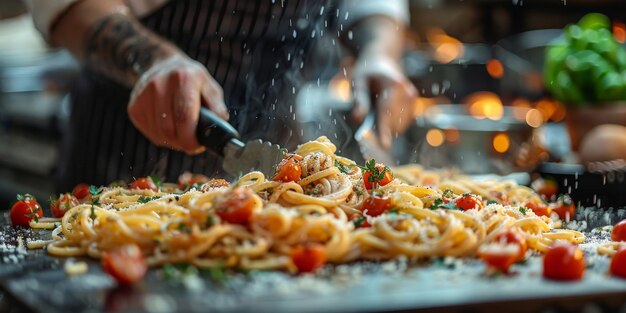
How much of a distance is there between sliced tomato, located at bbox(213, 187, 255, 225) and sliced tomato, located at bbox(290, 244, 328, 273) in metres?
0.28

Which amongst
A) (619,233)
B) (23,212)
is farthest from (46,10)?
(619,233)

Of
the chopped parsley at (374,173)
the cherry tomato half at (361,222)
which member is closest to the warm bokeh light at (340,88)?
the chopped parsley at (374,173)

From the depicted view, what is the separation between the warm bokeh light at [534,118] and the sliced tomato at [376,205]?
4.24m

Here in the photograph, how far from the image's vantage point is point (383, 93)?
18.1 ft

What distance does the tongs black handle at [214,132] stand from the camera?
12.0 ft

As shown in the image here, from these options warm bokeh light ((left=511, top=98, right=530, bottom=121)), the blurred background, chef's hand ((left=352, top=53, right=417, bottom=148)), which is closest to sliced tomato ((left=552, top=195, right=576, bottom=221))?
the blurred background

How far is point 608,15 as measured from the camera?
10836mm

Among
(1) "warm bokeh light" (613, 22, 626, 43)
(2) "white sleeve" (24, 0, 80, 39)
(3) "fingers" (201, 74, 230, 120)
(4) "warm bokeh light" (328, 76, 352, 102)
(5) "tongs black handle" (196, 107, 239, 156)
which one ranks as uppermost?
(1) "warm bokeh light" (613, 22, 626, 43)

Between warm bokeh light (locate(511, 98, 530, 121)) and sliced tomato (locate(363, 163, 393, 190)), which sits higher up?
warm bokeh light (locate(511, 98, 530, 121))

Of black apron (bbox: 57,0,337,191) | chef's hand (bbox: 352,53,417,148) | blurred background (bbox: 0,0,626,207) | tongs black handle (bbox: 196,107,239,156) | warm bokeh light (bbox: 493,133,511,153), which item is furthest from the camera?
warm bokeh light (bbox: 493,133,511,153)

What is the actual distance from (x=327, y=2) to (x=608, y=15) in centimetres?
685

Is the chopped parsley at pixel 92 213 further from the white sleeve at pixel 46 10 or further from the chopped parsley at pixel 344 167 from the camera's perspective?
the white sleeve at pixel 46 10

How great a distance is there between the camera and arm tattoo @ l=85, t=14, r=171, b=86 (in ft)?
13.8

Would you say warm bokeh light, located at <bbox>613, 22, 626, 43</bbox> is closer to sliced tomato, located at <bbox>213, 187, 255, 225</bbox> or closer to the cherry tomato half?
the cherry tomato half
